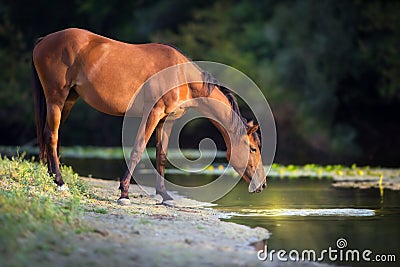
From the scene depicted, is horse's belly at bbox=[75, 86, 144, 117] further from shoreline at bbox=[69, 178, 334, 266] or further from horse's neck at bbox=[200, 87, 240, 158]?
shoreline at bbox=[69, 178, 334, 266]

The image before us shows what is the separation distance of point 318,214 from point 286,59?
20.1 m

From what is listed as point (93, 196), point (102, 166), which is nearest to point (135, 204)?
point (93, 196)

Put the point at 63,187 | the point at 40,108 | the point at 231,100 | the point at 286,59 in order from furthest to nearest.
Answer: the point at 286,59, the point at 40,108, the point at 231,100, the point at 63,187

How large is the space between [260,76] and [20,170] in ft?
73.7

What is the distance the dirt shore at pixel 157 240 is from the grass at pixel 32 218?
15 centimetres

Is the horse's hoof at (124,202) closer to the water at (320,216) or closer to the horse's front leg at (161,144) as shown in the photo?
the horse's front leg at (161,144)

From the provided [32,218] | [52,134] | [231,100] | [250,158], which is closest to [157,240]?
[32,218]

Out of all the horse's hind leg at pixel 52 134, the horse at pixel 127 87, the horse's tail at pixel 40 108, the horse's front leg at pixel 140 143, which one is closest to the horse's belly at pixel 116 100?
the horse at pixel 127 87

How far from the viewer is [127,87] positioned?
36.4 feet

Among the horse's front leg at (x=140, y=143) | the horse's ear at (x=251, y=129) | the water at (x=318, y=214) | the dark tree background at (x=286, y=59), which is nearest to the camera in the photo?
the water at (x=318, y=214)

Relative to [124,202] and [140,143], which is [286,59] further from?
[124,202]

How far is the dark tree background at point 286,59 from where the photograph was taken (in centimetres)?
2666

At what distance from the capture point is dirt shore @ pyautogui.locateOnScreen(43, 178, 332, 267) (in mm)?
6844

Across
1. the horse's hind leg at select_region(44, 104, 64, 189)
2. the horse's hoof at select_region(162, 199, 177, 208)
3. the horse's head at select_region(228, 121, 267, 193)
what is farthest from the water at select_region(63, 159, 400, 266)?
the horse's hind leg at select_region(44, 104, 64, 189)
